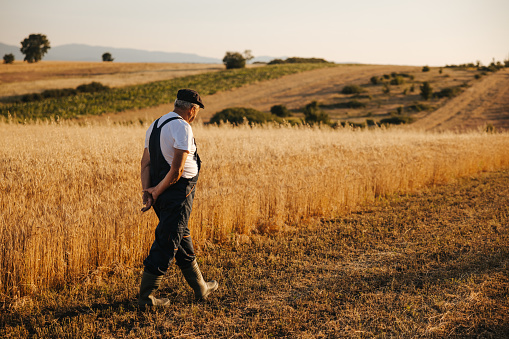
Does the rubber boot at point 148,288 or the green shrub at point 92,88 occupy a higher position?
the green shrub at point 92,88

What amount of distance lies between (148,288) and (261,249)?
233cm

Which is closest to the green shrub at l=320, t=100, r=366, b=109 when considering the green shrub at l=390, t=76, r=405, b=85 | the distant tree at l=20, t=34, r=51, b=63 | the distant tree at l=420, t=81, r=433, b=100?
the distant tree at l=420, t=81, r=433, b=100

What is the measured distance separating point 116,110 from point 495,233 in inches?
1409

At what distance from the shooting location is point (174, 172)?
3.50 m

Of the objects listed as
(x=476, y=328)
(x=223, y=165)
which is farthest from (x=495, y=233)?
(x=223, y=165)

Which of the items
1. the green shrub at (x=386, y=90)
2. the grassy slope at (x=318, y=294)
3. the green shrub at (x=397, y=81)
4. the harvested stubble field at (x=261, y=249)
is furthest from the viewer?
the green shrub at (x=397, y=81)

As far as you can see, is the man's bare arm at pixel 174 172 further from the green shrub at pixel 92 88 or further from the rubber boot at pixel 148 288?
the green shrub at pixel 92 88

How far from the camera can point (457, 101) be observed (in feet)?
137

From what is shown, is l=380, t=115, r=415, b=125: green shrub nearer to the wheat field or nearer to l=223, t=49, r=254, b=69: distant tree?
the wheat field

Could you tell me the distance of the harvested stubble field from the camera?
372 cm

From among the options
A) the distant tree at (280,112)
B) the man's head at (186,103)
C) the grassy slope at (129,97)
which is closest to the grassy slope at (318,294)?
the man's head at (186,103)

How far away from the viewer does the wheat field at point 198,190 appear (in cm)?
448

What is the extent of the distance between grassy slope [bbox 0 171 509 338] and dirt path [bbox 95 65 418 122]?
28.3 metres

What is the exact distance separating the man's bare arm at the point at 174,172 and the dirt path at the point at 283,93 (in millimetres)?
29703
